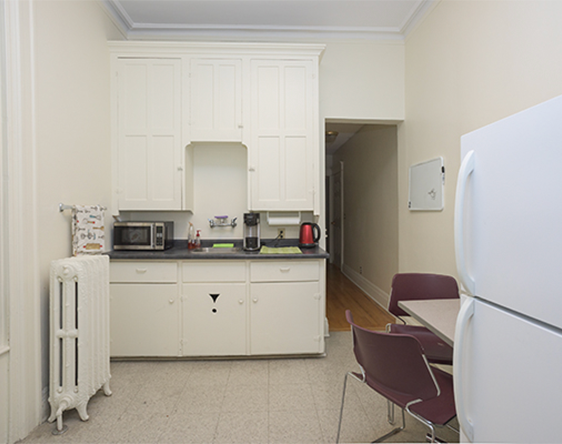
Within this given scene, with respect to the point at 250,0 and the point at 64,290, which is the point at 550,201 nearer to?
the point at 64,290

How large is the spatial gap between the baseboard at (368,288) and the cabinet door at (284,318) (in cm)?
157

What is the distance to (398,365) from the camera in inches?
48.4

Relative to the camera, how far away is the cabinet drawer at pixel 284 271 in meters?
2.58

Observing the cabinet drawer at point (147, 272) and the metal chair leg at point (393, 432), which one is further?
the cabinet drawer at point (147, 272)

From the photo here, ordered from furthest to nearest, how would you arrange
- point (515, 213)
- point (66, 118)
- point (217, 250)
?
point (217, 250), point (66, 118), point (515, 213)

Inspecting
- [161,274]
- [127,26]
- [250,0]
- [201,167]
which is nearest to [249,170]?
[201,167]

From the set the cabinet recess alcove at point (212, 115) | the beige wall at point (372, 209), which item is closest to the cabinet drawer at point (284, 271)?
the cabinet recess alcove at point (212, 115)

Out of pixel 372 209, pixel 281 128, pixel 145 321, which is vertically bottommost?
pixel 145 321

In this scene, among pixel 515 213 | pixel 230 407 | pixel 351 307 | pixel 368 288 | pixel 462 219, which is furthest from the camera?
pixel 368 288

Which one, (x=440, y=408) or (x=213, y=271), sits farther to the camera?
(x=213, y=271)

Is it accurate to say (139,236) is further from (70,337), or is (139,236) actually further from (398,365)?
(398,365)

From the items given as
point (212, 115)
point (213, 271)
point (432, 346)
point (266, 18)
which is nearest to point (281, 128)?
point (212, 115)

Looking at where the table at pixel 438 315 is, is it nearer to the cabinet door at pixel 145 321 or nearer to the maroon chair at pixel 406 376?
the maroon chair at pixel 406 376

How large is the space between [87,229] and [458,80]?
2.93 m
